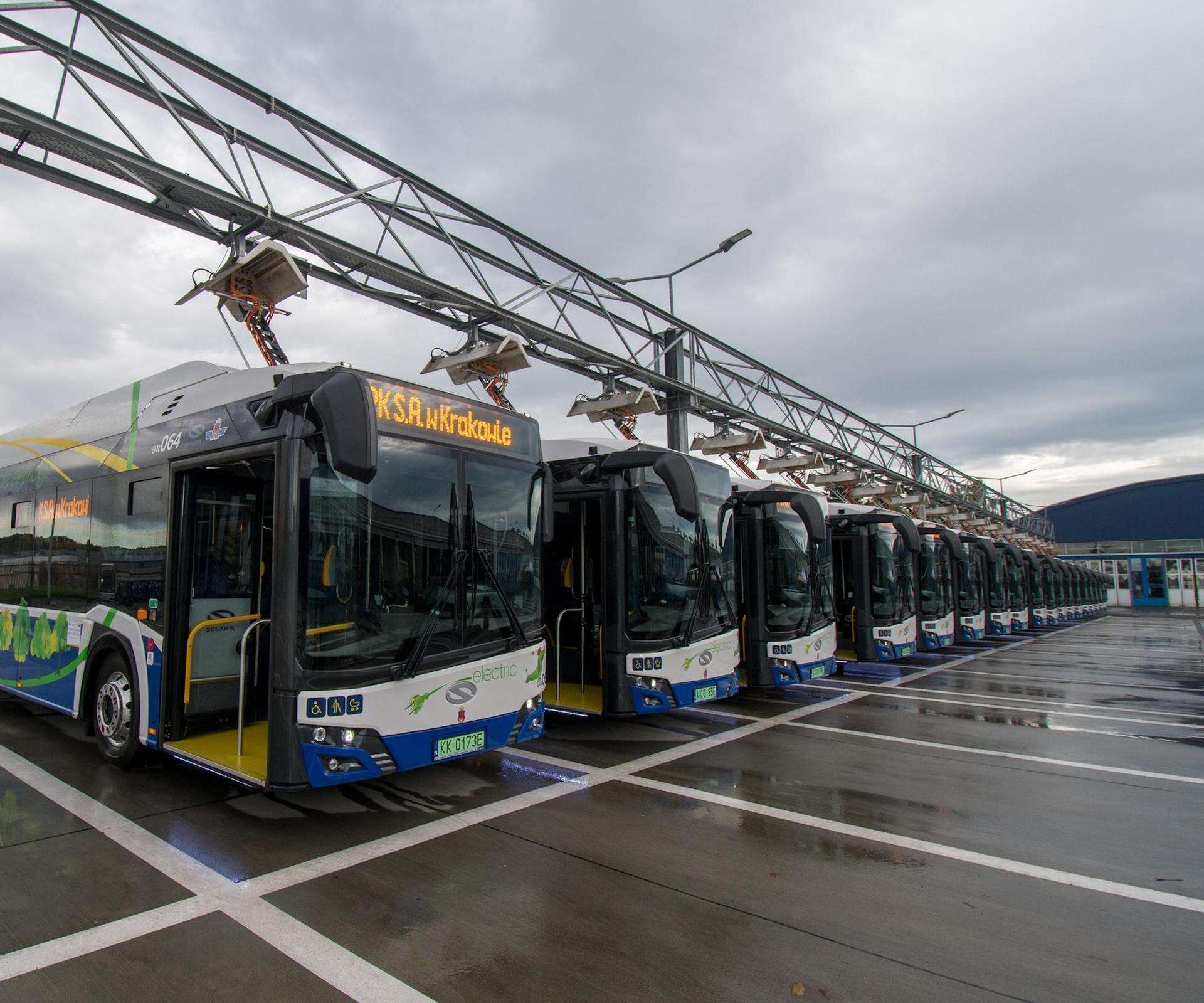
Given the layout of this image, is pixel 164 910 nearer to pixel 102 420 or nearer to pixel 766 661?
pixel 102 420

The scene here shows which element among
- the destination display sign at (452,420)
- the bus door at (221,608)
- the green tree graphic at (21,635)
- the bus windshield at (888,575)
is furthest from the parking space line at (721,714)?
the green tree graphic at (21,635)

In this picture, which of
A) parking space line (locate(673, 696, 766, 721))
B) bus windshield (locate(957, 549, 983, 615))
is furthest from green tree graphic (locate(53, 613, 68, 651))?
bus windshield (locate(957, 549, 983, 615))

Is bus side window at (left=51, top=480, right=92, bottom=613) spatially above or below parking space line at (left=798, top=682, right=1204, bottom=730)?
above

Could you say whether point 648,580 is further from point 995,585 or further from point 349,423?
point 995,585

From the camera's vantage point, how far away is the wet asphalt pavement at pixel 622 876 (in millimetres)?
3332

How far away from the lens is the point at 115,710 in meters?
6.42

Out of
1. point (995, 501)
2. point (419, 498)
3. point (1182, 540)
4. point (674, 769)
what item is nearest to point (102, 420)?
point (419, 498)

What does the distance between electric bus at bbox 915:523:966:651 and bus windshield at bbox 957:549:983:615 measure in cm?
219

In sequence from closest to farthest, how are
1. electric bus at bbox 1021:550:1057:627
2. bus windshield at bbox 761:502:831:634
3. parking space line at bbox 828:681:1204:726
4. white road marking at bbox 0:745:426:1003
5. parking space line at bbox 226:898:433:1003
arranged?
parking space line at bbox 226:898:433:1003 → white road marking at bbox 0:745:426:1003 → bus windshield at bbox 761:502:831:634 → parking space line at bbox 828:681:1204:726 → electric bus at bbox 1021:550:1057:627

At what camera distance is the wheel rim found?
6.27m

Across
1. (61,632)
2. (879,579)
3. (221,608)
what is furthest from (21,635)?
(879,579)

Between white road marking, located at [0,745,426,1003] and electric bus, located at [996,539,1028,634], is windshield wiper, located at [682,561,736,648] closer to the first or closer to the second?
white road marking, located at [0,745,426,1003]

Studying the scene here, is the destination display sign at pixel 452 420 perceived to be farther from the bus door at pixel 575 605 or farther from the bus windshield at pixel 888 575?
the bus windshield at pixel 888 575

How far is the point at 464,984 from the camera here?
323 centimetres
